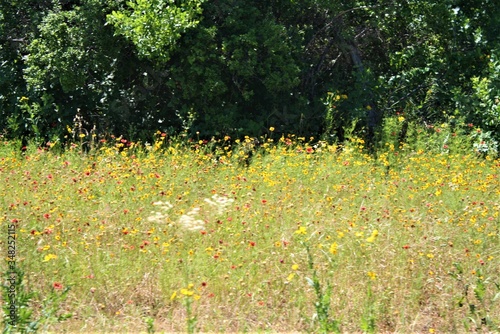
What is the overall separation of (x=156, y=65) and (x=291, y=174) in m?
2.69

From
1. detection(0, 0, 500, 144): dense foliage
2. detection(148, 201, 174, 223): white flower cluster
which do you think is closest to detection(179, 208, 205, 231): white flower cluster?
detection(148, 201, 174, 223): white flower cluster

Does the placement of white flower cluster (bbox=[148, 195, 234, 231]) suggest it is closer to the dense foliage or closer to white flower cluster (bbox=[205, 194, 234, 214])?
white flower cluster (bbox=[205, 194, 234, 214])

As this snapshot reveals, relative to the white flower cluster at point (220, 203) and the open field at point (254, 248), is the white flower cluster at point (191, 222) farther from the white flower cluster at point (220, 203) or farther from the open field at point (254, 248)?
the white flower cluster at point (220, 203)

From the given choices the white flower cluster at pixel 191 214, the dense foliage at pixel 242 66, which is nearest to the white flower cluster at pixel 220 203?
the white flower cluster at pixel 191 214

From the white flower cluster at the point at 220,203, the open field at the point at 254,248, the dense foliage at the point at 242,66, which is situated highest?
the dense foliage at the point at 242,66

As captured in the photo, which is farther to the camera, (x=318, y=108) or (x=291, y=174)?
(x=318, y=108)

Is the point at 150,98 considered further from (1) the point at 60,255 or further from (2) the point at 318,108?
(1) the point at 60,255

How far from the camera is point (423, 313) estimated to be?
15.1ft

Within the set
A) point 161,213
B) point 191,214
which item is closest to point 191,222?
point 191,214

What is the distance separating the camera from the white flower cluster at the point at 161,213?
5482 mm

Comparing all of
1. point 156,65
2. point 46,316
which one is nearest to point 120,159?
point 156,65

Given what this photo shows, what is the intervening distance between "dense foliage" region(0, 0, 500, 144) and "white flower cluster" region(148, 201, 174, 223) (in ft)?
9.99

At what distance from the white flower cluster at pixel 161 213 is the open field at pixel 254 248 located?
2 cm

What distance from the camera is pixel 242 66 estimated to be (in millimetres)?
8875
